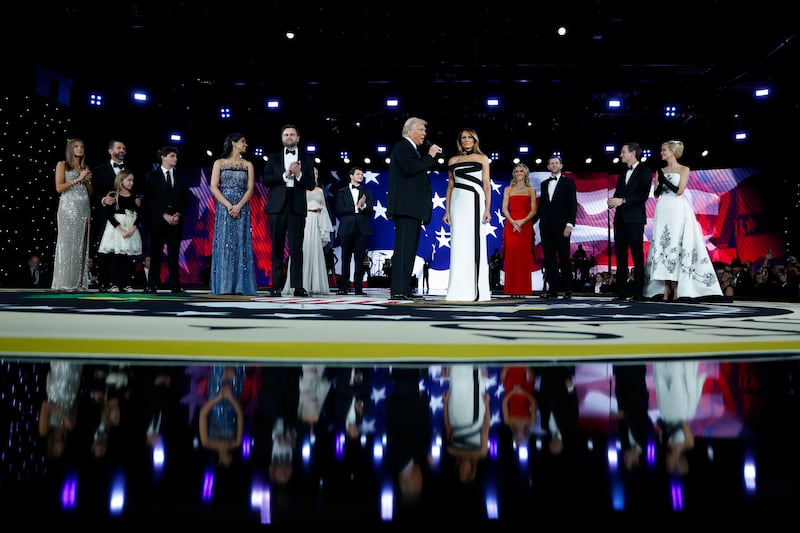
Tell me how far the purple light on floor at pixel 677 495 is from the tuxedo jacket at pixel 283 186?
4958 millimetres

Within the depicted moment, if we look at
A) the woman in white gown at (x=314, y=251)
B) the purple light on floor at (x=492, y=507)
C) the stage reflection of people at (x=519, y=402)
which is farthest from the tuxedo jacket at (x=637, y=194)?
the purple light on floor at (x=492, y=507)

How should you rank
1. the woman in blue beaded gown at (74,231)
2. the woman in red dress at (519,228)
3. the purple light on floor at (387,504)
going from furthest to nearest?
the woman in red dress at (519,228) → the woman in blue beaded gown at (74,231) → the purple light on floor at (387,504)

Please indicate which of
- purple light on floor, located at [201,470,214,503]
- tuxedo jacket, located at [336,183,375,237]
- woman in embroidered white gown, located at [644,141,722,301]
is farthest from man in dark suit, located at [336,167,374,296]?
purple light on floor, located at [201,470,214,503]

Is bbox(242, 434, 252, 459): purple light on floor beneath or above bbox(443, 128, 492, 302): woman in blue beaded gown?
beneath

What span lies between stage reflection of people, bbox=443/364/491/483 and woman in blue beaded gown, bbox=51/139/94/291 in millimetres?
6279

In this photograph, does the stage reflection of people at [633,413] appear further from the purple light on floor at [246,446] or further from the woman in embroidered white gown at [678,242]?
the woman in embroidered white gown at [678,242]

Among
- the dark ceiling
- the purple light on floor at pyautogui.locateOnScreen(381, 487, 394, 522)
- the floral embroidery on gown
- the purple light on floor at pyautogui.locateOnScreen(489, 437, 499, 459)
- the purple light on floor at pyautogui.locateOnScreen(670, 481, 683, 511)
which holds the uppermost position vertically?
the dark ceiling

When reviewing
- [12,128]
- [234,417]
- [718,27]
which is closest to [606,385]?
[234,417]

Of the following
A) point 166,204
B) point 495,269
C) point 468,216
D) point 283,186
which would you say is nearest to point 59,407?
point 468,216

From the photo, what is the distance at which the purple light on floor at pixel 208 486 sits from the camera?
1.83 feet

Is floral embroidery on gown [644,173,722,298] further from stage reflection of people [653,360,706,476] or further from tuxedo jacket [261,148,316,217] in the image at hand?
stage reflection of people [653,360,706,476]

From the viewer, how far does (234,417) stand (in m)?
0.91

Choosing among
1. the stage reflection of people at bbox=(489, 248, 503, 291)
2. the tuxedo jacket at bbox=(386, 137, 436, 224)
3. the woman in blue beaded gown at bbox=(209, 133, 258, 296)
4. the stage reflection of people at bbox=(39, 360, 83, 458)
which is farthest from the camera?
the stage reflection of people at bbox=(489, 248, 503, 291)

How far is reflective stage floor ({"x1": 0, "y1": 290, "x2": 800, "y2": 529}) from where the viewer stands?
21.5 inches
